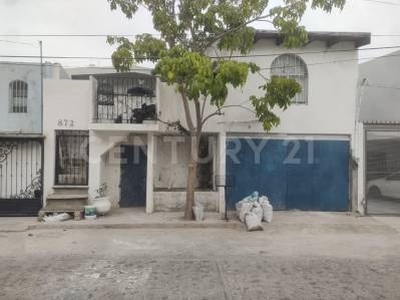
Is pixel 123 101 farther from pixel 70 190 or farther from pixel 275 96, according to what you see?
pixel 275 96

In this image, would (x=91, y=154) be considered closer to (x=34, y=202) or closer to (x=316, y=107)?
(x=34, y=202)

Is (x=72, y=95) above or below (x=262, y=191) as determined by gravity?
above

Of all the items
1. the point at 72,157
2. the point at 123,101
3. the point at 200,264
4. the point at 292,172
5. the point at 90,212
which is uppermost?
the point at 123,101

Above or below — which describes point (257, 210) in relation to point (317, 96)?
below

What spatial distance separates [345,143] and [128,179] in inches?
267

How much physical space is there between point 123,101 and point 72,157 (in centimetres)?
224

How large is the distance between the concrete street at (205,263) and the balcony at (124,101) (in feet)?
11.4

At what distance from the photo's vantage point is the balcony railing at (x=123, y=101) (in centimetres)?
1337

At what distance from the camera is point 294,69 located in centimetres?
1413

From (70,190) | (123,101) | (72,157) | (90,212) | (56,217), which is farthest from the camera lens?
(123,101)

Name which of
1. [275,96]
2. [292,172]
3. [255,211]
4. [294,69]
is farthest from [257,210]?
[294,69]

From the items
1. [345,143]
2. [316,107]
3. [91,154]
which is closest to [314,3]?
[316,107]

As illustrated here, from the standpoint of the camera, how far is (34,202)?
13.2m

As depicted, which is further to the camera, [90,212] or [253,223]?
[90,212]
